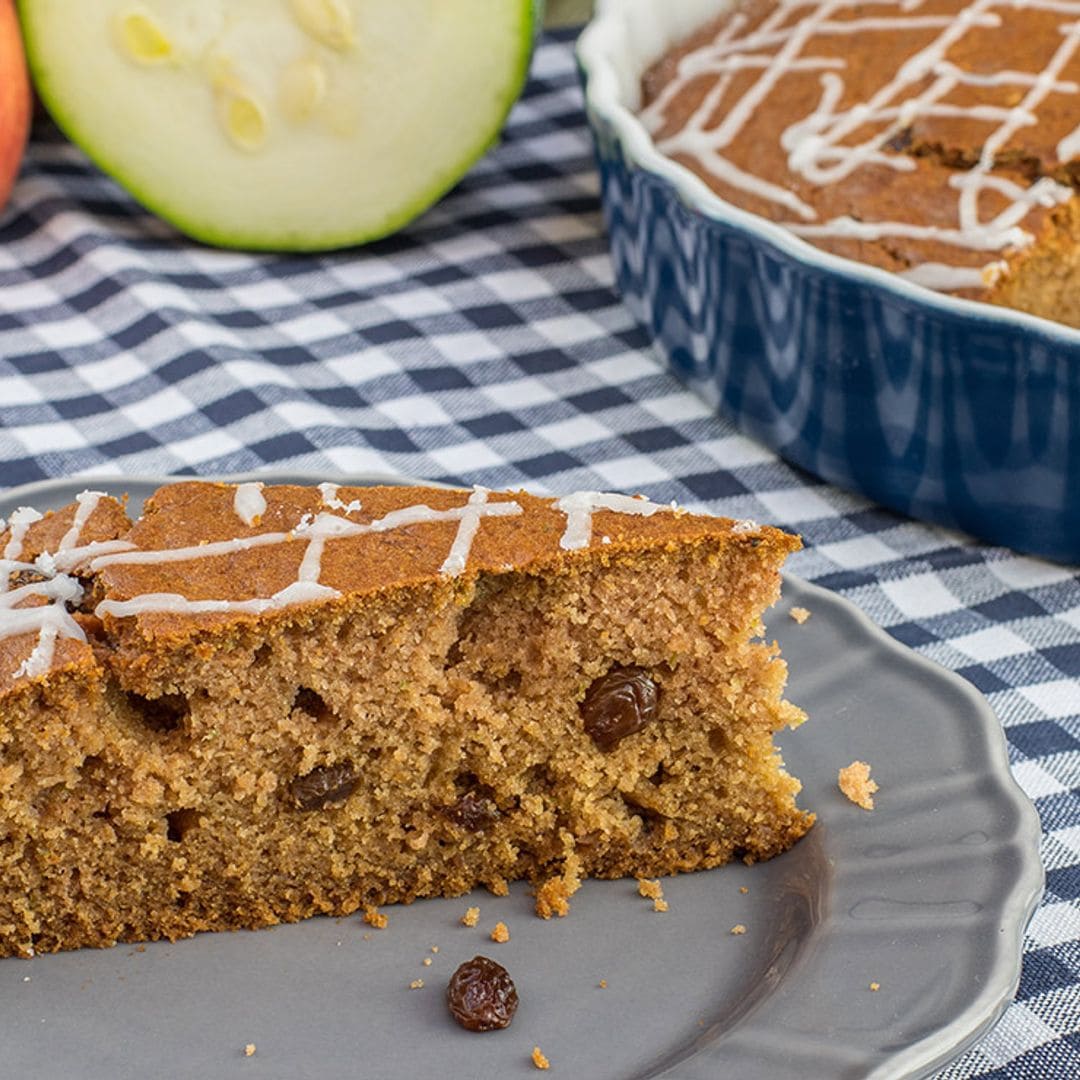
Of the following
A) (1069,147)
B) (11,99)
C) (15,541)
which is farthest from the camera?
(11,99)

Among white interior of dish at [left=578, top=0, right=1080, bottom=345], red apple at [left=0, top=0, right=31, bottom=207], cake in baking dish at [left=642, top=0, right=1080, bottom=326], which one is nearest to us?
white interior of dish at [left=578, top=0, right=1080, bottom=345]

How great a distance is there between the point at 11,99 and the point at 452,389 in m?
1.11

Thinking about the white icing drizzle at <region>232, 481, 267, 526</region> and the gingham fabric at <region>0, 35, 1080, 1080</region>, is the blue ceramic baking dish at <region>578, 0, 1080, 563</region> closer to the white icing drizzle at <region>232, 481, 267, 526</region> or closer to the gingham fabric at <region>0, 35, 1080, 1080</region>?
the gingham fabric at <region>0, 35, 1080, 1080</region>

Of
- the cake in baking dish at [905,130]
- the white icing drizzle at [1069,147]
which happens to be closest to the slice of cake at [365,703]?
the cake in baking dish at [905,130]

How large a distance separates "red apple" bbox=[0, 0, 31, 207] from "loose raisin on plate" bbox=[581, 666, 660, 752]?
6.78ft

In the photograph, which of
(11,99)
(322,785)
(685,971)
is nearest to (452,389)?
(11,99)

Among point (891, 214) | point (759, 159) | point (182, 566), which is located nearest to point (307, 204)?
point (759, 159)

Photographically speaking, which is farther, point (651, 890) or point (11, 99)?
point (11, 99)

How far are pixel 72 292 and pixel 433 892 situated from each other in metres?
1.88

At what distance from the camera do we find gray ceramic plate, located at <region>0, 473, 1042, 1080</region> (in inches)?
69.5

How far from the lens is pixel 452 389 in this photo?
10.6 feet

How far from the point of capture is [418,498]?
6.91 feet

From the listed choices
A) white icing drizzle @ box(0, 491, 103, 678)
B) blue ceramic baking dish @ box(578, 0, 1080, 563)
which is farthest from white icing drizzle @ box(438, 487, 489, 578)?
blue ceramic baking dish @ box(578, 0, 1080, 563)

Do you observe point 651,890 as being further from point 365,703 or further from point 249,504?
point 249,504
